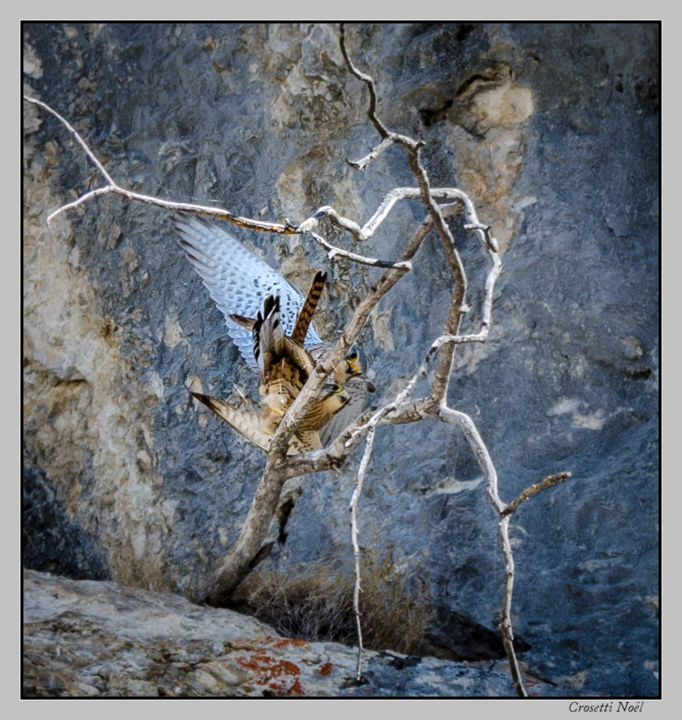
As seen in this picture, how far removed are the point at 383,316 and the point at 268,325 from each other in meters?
0.40

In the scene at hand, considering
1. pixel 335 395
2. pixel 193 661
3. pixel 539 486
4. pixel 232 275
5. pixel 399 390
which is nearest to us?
pixel 539 486

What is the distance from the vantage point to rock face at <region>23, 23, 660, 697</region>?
3.96 m

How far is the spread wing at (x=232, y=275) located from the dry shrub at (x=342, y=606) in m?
0.73

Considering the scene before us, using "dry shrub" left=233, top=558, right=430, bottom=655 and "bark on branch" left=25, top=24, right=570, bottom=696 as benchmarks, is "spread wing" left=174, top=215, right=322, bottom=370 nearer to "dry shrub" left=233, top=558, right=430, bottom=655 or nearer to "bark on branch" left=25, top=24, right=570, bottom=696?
"bark on branch" left=25, top=24, right=570, bottom=696

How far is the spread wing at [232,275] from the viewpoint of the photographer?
4.19 meters

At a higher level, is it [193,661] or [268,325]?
[268,325]

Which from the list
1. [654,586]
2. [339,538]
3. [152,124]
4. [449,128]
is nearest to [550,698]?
[654,586]

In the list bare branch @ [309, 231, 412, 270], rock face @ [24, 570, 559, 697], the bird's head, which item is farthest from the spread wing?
rock face @ [24, 570, 559, 697]

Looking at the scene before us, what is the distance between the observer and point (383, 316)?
13.6 feet

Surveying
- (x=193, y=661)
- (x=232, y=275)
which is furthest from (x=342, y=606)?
(x=232, y=275)

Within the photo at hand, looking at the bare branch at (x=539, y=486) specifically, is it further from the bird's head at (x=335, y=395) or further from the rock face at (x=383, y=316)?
the bird's head at (x=335, y=395)

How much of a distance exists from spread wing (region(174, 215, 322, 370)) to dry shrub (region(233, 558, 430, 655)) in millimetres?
729

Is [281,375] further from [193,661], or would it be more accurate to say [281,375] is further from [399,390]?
[193,661]

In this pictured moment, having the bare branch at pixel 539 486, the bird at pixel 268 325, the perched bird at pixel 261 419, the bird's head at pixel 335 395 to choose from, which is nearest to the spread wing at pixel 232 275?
the bird at pixel 268 325
